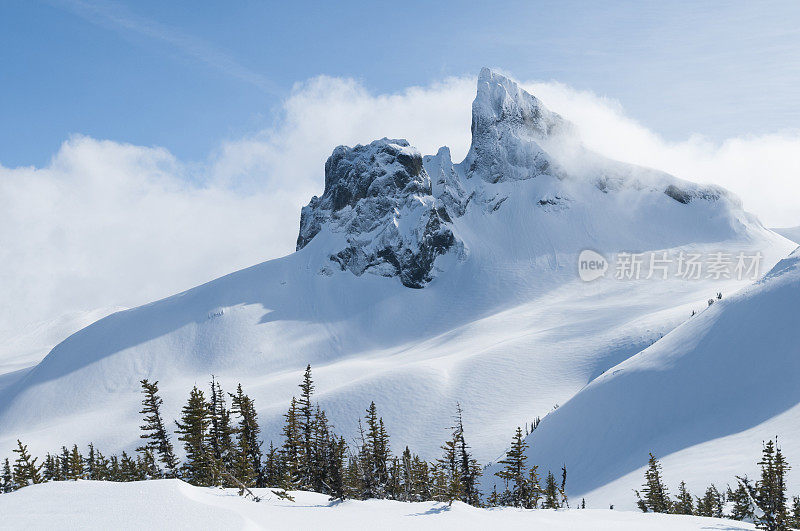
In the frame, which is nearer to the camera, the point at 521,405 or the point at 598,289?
the point at 521,405

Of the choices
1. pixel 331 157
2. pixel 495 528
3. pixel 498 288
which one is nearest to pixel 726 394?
pixel 495 528

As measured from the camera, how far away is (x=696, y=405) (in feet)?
131

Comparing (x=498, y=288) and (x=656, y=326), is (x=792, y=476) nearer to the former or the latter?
(x=656, y=326)

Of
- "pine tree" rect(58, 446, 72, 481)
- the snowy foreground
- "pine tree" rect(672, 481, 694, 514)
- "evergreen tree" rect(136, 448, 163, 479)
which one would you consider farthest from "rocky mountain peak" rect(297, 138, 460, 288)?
the snowy foreground

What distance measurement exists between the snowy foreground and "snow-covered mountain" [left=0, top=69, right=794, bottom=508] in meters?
46.6

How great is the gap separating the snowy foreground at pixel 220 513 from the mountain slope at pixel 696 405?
84.5ft

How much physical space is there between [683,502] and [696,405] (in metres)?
15.3

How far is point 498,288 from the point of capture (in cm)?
12925

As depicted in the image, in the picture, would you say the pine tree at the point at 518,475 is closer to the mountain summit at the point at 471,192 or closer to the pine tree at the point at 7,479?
the pine tree at the point at 7,479

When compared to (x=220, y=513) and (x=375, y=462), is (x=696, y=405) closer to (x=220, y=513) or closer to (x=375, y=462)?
(x=375, y=462)

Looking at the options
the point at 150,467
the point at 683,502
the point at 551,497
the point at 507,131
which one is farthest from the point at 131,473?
the point at 507,131

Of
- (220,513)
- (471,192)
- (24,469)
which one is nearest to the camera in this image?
(220,513)

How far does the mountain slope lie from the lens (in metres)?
34.0

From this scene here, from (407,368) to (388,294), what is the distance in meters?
57.2
